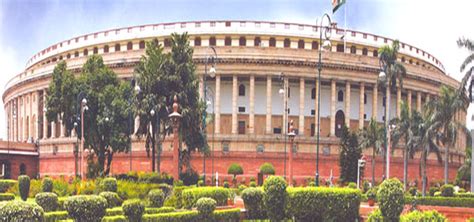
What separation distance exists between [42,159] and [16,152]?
3218mm

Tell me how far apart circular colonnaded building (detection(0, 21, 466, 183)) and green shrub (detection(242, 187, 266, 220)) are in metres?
29.6

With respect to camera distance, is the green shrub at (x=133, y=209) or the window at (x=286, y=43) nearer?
the green shrub at (x=133, y=209)

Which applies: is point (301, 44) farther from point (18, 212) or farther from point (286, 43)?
point (18, 212)

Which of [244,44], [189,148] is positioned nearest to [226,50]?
[244,44]

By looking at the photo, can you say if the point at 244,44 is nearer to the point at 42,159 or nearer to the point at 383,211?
the point at 42,159

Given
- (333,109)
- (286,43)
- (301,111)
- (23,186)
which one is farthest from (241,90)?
(23,186)

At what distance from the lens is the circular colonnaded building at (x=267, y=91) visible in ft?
189

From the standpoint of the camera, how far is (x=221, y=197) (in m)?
27.2

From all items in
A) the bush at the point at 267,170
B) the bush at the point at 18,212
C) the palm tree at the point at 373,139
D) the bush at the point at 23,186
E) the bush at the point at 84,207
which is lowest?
the bush at the point at 267,170

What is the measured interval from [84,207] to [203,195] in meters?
9.36

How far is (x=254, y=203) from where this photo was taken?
24.4 metres

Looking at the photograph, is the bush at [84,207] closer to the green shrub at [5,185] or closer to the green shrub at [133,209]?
the green shrub at [133,209]

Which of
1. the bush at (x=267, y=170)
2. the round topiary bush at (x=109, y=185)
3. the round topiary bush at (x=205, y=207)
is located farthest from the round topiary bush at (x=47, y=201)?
the bush at (x=267, y=170)

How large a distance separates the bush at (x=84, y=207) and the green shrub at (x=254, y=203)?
306 inches
